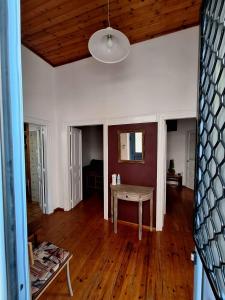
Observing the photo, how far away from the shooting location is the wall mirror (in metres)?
2.98

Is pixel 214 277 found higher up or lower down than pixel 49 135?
lower down

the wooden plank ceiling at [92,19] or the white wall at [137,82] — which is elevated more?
the wooden plank ceiling at [92,19]

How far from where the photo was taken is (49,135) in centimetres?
358

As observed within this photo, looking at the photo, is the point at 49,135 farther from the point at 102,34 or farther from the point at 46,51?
the point at 102,34

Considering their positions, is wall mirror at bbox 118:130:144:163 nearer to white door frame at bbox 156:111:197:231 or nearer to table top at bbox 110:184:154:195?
white door frame at bbox 156:111:197:231

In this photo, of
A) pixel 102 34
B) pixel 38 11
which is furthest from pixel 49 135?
pixel 102 34

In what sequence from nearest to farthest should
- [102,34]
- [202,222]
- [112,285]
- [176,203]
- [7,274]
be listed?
[7,274]
[202,222]
[102,34]
[112,285]
[176,203]

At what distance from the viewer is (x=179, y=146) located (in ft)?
19.2

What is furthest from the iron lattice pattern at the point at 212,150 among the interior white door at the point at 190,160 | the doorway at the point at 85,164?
the interior white door at the point at 190,160

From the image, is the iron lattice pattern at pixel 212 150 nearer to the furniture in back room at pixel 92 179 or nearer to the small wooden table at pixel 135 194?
the small wooden table at pixel 135 194

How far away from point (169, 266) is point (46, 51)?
4.10 m

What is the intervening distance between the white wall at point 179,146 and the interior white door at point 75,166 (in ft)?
11.4

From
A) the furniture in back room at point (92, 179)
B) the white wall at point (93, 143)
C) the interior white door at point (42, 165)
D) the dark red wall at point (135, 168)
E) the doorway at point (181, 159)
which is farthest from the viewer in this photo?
the white wall at point (93, 143)

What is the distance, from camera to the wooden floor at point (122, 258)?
5.69ft
